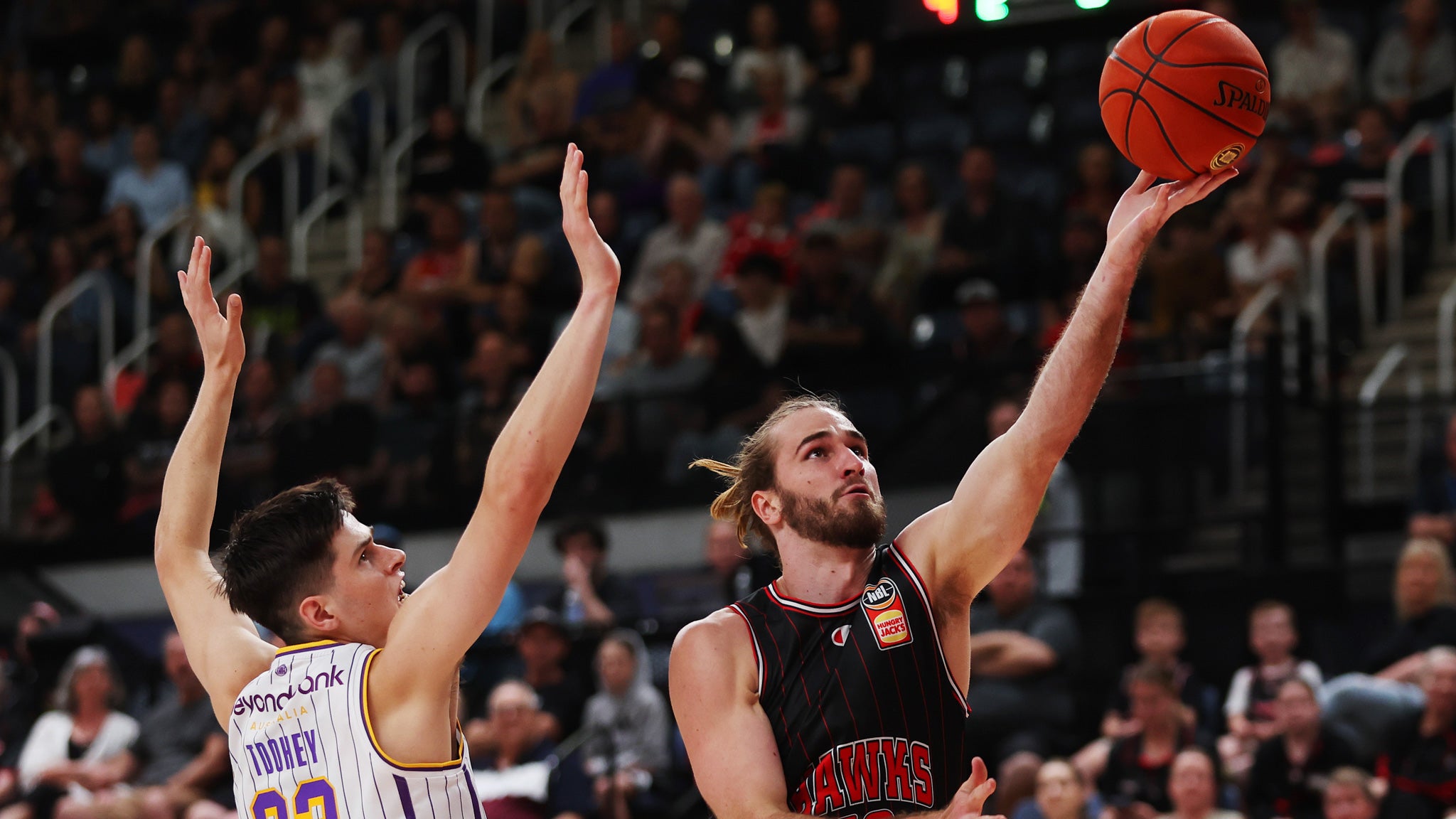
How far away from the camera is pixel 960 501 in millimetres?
4016

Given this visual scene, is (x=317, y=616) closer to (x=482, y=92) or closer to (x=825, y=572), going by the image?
(x=825, y=572)

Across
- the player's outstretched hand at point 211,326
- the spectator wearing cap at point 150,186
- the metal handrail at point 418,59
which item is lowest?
the player's outstretched hand at point 211,326

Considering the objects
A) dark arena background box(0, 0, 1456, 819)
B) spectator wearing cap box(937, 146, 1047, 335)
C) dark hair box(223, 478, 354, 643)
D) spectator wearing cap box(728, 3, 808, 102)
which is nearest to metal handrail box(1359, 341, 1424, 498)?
dark arena background box(0, 0, 1456, 819)

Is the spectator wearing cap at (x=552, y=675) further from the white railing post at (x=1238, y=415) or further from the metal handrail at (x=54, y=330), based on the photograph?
the metal handrail at (x=54, y=330)

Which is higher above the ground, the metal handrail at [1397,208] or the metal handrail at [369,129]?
the metal handrail at [369,129]

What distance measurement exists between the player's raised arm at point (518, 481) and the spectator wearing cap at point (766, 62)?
32.7 feet

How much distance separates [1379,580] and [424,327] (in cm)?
656

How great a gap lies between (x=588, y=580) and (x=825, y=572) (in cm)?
563

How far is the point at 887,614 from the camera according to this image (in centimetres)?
407

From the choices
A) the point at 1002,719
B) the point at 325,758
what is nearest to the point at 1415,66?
the point at 1002,719

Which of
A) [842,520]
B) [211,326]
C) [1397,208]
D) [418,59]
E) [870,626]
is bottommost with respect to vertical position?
[870,626]

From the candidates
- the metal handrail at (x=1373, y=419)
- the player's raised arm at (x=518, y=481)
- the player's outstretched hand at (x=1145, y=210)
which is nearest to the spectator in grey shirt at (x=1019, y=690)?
the metal handrail at (x=1373, y=419)

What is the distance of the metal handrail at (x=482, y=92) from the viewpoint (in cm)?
1521

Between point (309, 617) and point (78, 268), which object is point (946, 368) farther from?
point (78, 268)
